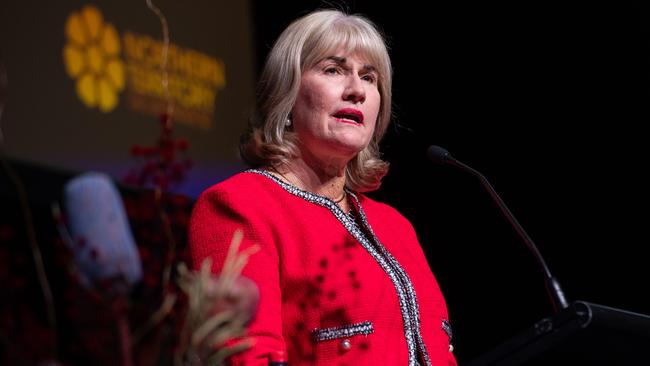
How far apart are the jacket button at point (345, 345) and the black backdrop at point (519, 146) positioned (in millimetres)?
2294

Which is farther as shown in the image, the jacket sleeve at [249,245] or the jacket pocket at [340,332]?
the jacket pocket at [340,332]

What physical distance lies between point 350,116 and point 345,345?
0.53m

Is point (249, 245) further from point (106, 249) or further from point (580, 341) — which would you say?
point (106, 249)

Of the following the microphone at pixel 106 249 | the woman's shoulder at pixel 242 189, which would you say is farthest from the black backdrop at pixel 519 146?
the microphone at pixel 106 249

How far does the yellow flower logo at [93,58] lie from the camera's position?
332 centimetres

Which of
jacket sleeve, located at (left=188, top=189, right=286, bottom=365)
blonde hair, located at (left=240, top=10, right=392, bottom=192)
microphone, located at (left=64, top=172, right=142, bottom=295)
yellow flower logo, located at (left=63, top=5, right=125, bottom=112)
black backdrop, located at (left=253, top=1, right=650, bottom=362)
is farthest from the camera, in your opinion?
black backdrop, located at (left=253, top=1, right=650, bottom=362)

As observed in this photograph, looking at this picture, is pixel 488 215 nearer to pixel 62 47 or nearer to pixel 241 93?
pixel 241 93

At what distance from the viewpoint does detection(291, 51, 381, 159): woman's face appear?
2.03 m

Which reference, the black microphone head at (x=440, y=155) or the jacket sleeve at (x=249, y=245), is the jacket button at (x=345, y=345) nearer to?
the jacket sleeve at (x=249, y=245)

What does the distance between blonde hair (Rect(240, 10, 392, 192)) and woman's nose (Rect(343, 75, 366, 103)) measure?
0.22 ft

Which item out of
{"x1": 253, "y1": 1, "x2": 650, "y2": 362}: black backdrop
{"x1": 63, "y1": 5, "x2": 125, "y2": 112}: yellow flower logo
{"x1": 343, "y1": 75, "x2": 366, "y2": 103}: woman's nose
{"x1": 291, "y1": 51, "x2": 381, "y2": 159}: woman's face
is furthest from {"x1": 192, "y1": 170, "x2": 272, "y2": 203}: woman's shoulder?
{"x1": 253, "y1": 1, "x2": 650, "y2": 362}: black backdrop

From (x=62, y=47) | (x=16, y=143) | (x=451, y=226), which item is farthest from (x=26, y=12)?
(x=451, y=226)

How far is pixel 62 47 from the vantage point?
3285 mm

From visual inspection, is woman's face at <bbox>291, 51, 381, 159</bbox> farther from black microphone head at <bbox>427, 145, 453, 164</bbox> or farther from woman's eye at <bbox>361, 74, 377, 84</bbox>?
black microphone head at <bbox>427, 145, 453, 164</bbox>
